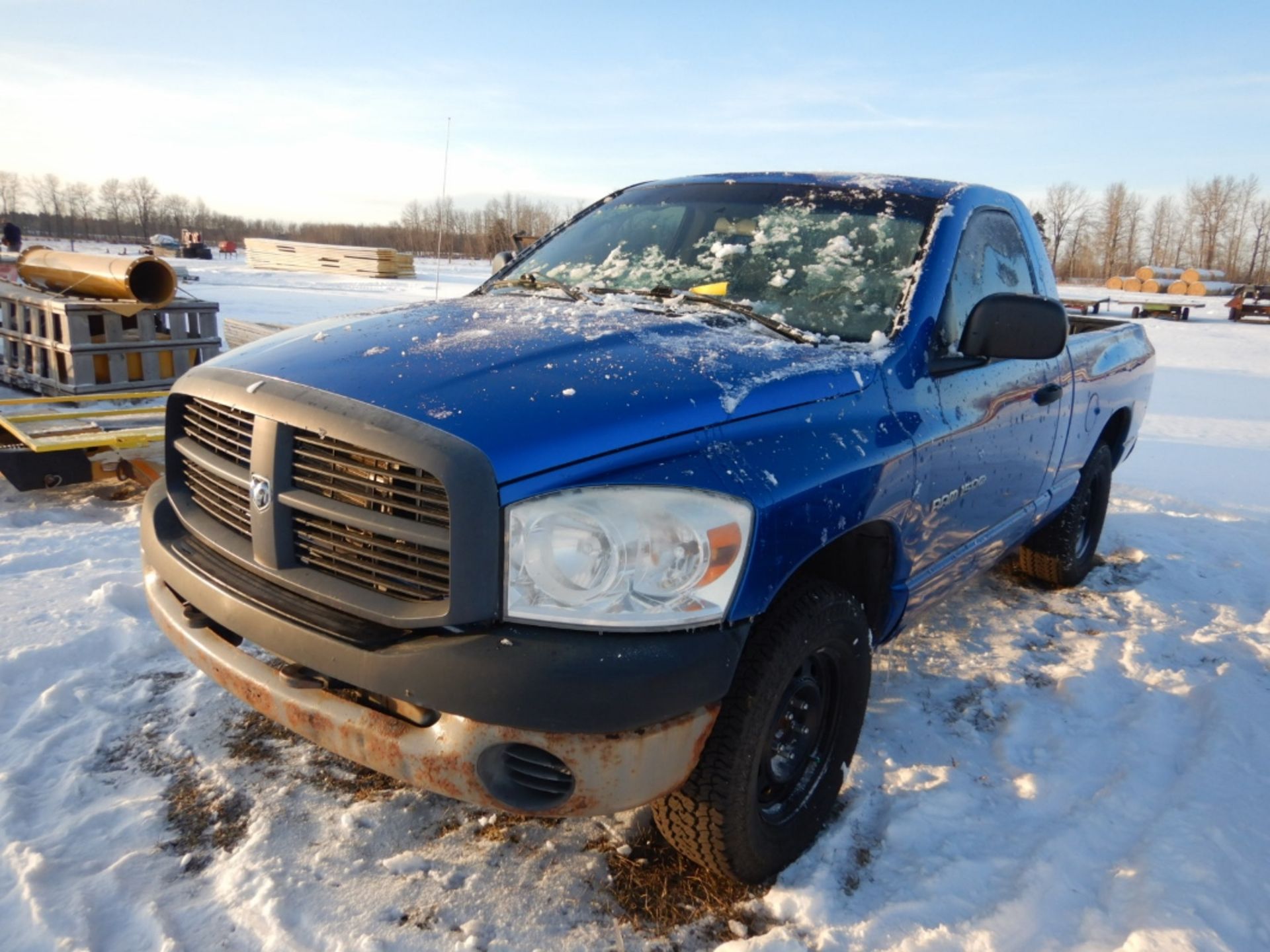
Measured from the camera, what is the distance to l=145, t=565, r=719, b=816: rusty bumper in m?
1.78

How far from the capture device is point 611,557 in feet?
5.83

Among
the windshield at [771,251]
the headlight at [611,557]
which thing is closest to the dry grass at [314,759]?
the headlight at [611,557]

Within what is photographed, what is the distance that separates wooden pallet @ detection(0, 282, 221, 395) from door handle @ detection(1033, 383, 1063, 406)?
5.89 meters

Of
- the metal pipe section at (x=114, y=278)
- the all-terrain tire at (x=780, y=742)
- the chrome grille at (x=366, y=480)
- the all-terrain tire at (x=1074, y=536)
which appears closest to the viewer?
the chrome grille at (x=366, y=480)

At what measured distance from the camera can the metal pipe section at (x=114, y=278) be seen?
6.08 m

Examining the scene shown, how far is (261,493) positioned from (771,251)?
1.89 m

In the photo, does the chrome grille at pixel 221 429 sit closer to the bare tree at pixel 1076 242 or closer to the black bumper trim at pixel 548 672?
the black bumper trim at pixel 548 672

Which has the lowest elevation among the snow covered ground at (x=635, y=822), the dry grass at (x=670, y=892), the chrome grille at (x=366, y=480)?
the dry grass at (x=670, y=892)

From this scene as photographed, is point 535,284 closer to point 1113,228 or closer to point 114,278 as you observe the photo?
point 114,278

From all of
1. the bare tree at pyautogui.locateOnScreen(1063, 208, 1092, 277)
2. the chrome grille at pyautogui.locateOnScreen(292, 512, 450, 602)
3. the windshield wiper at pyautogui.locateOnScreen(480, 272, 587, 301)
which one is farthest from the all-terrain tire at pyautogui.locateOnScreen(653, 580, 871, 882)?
the bare tree at pyautogui.locateOnScreen(1063, 208, 1092, 277)

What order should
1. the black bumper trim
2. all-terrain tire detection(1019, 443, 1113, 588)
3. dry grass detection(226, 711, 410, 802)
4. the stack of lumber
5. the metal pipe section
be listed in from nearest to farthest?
1. the black bumper trim
2. dry grass detection(226, 711, 410, 802)
3. all-terrain tire detection(1019, 443, 1113, 588)
4. the metal pipe section
5. the stack of lumber

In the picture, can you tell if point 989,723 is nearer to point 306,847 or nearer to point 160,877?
point 306,847

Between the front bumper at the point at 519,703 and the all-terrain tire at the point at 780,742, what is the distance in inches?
4.9

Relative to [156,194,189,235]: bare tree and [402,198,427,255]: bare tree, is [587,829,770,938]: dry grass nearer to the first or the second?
[402,198,427,255]: bare tree
